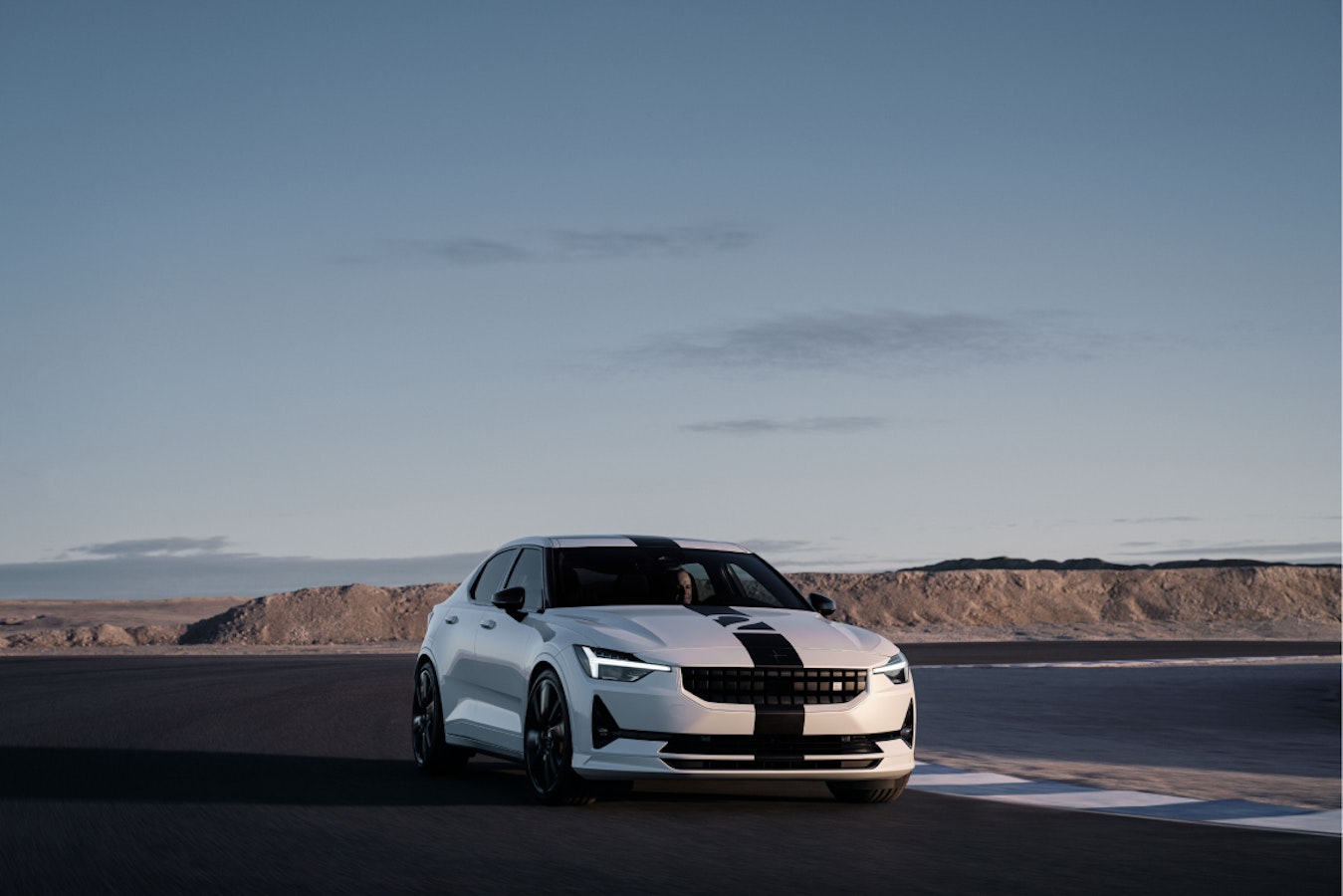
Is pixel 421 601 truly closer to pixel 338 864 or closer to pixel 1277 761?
pixel 1277 761

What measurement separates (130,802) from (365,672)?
1862cm

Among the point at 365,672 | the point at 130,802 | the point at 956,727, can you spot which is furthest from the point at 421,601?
the point at 130,802

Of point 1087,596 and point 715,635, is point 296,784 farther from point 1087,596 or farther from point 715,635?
point 1087,596

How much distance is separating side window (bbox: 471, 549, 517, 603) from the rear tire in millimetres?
3034

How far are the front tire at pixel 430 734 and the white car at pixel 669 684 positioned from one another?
1.42 feet

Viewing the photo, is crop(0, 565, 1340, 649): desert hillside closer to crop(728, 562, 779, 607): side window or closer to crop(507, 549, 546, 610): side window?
crop(728, 562, 779, 607): side window

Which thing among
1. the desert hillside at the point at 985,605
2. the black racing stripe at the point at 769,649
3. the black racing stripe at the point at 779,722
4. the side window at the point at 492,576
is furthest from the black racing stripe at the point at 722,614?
the desert hillside at the point at 985,605

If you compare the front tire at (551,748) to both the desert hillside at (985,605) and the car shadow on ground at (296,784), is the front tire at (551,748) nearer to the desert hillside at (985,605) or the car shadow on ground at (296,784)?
the car shadow on ground at (296,784)

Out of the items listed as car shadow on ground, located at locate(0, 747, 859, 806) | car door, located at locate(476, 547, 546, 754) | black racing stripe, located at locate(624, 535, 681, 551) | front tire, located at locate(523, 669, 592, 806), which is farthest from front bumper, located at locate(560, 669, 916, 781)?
black racing stripe, located at locate(624, 535, 681, 551)

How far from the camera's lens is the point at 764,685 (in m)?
10.4

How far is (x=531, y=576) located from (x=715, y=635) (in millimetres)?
2061

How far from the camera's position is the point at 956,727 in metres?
18.5

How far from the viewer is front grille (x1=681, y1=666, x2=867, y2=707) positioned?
10336 millimetres

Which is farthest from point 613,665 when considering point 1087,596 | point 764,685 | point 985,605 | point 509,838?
point 1087,596
